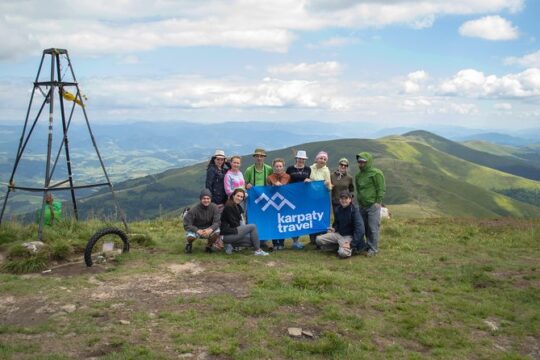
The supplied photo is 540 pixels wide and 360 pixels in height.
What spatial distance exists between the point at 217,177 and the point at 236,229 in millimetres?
1957

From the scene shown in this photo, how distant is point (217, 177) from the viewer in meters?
14.9

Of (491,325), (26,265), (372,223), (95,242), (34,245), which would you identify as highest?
(372,223)

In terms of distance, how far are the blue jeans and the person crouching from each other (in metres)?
5.18

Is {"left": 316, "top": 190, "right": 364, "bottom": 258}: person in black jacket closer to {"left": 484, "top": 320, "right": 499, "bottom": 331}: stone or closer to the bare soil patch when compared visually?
the bare soil patch

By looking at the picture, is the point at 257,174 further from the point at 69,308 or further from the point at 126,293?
the point at 69,308

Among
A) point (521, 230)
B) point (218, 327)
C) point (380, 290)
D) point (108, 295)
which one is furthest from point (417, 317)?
point (521, 230)

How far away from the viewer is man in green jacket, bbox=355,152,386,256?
14.6m

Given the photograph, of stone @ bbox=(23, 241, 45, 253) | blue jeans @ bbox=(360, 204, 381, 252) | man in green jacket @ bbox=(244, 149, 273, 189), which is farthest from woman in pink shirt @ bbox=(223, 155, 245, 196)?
stone @ bbox=(23, 241, 45, 253)

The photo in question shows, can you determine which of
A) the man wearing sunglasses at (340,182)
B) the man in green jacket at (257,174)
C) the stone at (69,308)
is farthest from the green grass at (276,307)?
the man in green jacket at (257,174)

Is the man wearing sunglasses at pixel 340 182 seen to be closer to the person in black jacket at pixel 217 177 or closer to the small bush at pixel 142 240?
the person in black jacket at pixel 217 177

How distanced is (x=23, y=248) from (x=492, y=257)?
15.6m

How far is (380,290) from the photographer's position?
11.2m

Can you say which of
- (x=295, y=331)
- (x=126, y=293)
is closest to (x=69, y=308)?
(x=126, y=293)

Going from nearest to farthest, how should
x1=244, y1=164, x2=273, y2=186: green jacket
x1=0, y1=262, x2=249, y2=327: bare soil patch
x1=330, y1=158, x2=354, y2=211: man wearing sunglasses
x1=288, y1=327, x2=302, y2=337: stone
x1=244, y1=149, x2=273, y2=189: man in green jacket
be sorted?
x1=288, y1=327, x2=302, y2=337: stone, x1=0, y1=262, x2=249, y2=327: bare soil patch, x1=330, y1=158, x2=354, y2=211: man wearing sunglasses, x1=244, y1=149, x2=273, y2=189: man in green jacket, x1=244, y1=164, x2=273, y2=186: green jacket
